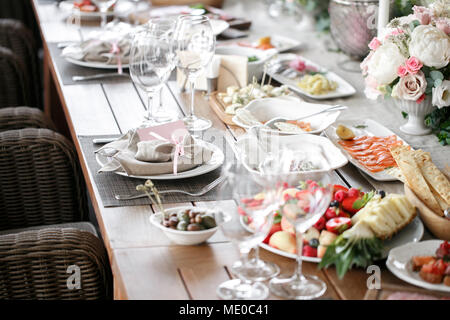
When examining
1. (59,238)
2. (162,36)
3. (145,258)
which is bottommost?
(59,238)

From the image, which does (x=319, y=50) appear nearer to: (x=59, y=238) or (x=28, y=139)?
(x=28, y=139)

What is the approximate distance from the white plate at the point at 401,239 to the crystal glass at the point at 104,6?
1941 millimetres

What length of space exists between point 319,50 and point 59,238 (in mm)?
1616

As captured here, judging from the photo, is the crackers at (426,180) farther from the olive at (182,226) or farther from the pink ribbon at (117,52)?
the pink ribbon at (117,52)

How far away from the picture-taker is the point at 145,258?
129cm

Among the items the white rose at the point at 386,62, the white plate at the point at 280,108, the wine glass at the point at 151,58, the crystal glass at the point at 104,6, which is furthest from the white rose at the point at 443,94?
the crystal glass at the point at 104,6

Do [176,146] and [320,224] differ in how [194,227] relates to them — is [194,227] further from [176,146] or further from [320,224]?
[176,146]

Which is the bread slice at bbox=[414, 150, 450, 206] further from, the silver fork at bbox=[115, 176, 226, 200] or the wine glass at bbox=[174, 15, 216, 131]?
the wine glass at bbox=[174, 15, 216, 131]

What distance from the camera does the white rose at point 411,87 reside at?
6.08 feet

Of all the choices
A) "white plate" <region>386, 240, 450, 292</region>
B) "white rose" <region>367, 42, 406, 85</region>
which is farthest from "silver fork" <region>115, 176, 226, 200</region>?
"white rose" <region>367, 42, 406, 85</region>

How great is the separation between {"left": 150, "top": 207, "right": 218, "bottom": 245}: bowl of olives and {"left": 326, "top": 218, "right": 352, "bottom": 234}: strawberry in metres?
0.22
